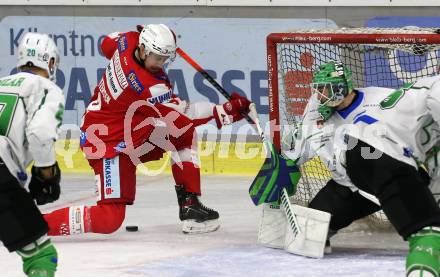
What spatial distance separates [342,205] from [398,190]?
40.7 inches

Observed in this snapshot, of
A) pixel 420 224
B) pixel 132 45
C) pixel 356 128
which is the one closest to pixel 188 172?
pixel 132 45

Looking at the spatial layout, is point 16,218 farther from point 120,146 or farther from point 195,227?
point 195,227

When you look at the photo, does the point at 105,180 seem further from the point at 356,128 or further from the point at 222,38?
the point at 222,38

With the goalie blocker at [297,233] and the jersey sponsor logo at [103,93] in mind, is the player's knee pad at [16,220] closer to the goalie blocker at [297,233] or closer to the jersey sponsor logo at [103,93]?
the goalie blocker at [297,233]

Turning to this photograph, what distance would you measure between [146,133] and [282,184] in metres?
0.76

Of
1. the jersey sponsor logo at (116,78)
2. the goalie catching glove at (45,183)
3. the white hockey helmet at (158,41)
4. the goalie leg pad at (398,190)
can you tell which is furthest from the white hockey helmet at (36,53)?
the jersey sponsor logo at (116,78)

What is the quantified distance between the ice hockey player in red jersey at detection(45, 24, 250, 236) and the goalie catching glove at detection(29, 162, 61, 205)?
1.18 metres

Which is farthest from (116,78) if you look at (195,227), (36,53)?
(36,53)

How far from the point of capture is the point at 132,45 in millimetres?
5266

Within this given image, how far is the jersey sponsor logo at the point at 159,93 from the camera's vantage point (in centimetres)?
515

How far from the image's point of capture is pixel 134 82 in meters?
5.17

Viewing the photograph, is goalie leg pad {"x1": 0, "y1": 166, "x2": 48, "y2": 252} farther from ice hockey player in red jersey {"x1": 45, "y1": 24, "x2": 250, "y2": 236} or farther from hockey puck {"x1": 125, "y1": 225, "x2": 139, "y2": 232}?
hockey puck {"x1": 125, "y1": 225, "x2": 139, "y2": 232}

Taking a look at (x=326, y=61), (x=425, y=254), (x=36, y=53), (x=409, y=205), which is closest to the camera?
(x=425, y=254)

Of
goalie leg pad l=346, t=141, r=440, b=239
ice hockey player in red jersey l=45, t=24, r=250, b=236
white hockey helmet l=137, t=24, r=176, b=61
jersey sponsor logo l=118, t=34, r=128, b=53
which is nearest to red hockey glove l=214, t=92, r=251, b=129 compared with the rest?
ice hockey player in red jersey l=45, t=24, r=250, b=236
